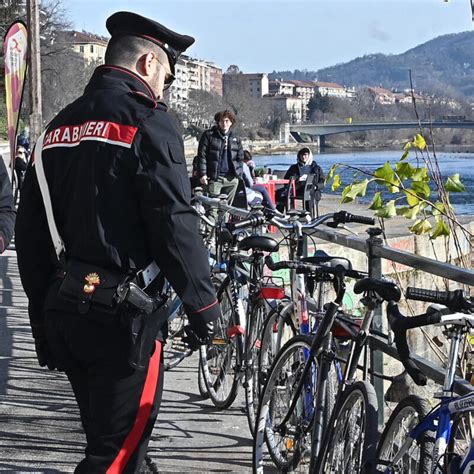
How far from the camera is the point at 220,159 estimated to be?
15.2 metres

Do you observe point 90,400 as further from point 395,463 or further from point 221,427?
point 221,427


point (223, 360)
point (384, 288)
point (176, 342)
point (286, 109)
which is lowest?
point (176, 342)

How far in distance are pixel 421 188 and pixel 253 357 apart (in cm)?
139

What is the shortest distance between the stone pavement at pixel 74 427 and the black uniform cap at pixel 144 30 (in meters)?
2.28

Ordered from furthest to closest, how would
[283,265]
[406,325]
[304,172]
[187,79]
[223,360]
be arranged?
[187,79] → [304,172] → [223,360] → [283,265] → [406,325]

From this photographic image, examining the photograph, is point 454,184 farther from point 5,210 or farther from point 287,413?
point 5,210

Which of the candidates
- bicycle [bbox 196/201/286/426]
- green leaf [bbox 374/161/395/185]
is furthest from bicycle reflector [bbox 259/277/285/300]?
green leaf [bbox 374/161/395/185]

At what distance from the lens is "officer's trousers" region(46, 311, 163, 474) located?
3219 millimetres

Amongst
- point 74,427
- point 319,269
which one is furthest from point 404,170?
point 74,427

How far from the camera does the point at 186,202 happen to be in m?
3.17

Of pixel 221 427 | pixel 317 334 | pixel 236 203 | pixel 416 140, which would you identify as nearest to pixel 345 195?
pixel 416 140

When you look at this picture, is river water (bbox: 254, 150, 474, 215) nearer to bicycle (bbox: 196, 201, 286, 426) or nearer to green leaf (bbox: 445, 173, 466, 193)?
green leaf (bbox: 445, 173, 466, 193)

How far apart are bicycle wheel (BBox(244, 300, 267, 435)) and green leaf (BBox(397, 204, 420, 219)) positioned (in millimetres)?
883

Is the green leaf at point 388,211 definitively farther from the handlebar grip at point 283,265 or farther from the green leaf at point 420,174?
the handlebar grip at point 283,265
